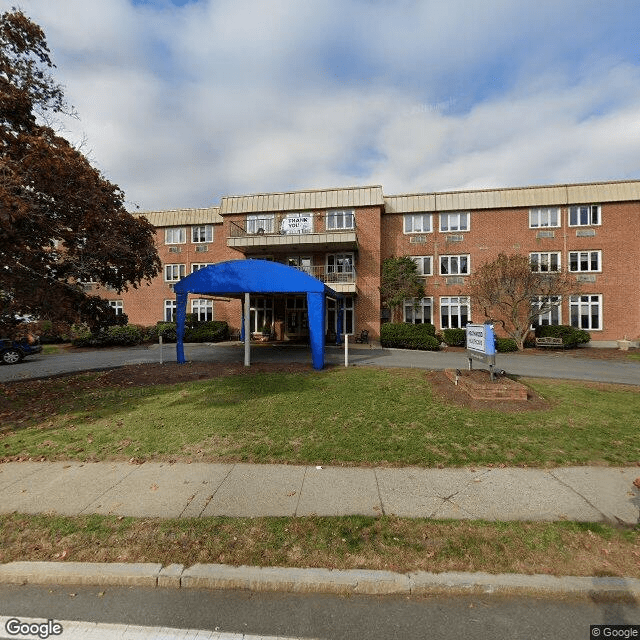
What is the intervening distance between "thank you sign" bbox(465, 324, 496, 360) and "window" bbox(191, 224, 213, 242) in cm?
2359

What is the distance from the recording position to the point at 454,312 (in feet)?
79.7

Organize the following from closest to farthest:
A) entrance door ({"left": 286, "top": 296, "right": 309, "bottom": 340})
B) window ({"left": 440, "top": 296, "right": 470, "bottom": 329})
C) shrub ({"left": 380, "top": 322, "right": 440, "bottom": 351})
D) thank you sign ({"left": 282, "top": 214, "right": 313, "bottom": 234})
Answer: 1. shrub ({"left": 380, "top": 322, "right": 440, "bottom": 351})
2. thank you sign ({"left": 282, "top": 214, "right": 313, "bottom": 234})
3. window ({"left": 440, "top": 296, "right": 470, "bottom": 329})
4. entrance door ({"left": 286, "top": 296, "right": 309, "bottom": 340})

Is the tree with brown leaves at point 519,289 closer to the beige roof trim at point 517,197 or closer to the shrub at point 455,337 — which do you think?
the shrub at point 455,337

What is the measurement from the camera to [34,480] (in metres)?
4.55

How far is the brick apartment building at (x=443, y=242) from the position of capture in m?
22.3

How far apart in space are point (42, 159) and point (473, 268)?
2408 centimetres

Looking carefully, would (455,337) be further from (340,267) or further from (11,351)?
(11,351)

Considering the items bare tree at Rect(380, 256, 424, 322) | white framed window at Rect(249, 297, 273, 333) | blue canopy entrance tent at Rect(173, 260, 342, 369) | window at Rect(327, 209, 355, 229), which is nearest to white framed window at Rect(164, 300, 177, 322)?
white framed window at Rect(249, 297, 273, 333)

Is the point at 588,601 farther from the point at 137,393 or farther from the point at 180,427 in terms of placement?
the point at 137,393

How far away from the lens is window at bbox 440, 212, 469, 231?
80.2 feet

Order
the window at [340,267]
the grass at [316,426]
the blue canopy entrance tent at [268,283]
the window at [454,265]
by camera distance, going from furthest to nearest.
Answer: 1. the window at [454,265]
2. the window at [340,267]
3. the blue canopy entrance tent at [268,283]
4. the grass at [316,426]

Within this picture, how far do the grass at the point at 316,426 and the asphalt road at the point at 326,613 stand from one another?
2.27 metres

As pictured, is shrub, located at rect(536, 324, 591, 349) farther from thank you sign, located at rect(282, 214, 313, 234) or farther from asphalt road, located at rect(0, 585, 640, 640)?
asphalt road, located at rect(0, 585, 640, 640)

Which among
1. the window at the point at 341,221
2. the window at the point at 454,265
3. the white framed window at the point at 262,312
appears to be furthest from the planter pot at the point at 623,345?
the white framed window at the point at 262,312
